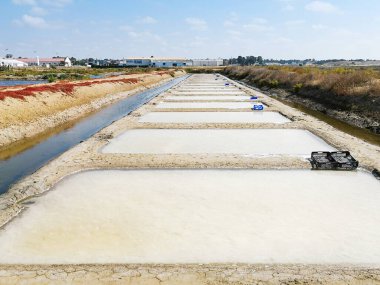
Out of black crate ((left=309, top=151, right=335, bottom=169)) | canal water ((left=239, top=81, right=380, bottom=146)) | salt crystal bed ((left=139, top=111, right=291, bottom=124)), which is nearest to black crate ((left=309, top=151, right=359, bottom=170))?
black crate ((left=309, top=151, right=335, bottom=169))

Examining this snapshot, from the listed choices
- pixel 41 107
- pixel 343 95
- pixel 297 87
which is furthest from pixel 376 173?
pixel 297 87

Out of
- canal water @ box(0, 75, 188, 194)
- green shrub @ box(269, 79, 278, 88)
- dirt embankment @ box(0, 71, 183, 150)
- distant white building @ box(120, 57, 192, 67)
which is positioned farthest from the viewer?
distant white building @ box(120, 57, 192, 67)

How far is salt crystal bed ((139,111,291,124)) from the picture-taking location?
25344mm

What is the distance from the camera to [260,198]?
11.2 metres

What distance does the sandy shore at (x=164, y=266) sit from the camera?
715cm

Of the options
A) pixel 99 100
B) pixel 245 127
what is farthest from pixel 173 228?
pixel 99 100

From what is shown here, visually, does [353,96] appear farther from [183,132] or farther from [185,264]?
[185,264]

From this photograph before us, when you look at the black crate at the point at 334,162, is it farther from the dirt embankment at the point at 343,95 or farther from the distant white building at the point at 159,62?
the distant white building at the point at 159,62

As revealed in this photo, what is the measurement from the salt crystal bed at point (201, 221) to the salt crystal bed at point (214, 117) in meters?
12.1

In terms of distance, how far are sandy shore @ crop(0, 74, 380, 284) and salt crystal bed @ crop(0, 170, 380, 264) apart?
0.38m

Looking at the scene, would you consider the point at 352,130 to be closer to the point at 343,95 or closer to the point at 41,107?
the point at 343,95

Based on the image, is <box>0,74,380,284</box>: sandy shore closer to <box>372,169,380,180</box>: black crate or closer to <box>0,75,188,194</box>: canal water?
<box>372,169,380,180</box>: black crate

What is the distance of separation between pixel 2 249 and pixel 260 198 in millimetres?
7517

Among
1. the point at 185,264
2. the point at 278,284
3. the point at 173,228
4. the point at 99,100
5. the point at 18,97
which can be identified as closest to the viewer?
the point at 278,284
